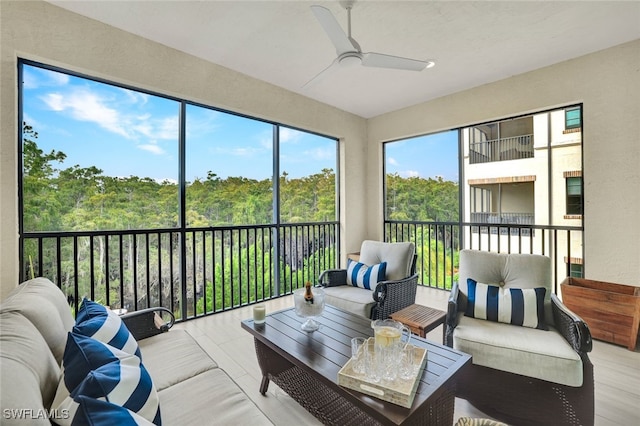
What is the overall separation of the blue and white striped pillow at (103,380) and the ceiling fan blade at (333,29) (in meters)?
1.96

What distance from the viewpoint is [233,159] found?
354 centimetres

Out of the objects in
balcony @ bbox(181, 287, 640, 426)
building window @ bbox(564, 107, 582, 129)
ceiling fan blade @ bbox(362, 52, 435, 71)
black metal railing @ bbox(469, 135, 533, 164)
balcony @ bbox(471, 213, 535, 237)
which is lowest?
balcony @ bbox(181, 287, 640, 426)

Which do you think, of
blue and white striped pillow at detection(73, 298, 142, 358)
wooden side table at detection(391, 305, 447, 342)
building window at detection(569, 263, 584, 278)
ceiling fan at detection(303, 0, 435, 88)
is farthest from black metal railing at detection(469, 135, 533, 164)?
blue and white striped pillow at detection(73, 298, 142, 358)

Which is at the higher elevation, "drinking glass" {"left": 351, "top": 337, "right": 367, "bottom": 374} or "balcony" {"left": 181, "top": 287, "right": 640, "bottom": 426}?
"drinking glass" {"left": 351, "top": 337, "right": 367, "bottom": 374}

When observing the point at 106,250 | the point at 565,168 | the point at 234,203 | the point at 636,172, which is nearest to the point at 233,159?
the point at 234,203

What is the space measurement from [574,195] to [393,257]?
2266mm

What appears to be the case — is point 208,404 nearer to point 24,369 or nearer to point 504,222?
point 24,369

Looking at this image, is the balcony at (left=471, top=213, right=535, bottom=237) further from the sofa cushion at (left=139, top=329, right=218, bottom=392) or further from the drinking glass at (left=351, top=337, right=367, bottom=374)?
the sofa cushion at (left=139, top=329, right=218, bottom=392)

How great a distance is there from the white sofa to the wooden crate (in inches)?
121

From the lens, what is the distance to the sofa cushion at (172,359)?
139 centimetres

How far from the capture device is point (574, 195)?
3277mm

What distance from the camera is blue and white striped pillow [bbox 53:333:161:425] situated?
795mm

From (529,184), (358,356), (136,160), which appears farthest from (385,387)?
(529,184)

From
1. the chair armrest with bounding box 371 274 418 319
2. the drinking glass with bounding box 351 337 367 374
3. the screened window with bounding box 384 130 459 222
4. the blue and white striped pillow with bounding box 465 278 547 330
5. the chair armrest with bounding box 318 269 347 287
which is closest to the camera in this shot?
the drinking glass with bounding box 351 337 367 374
